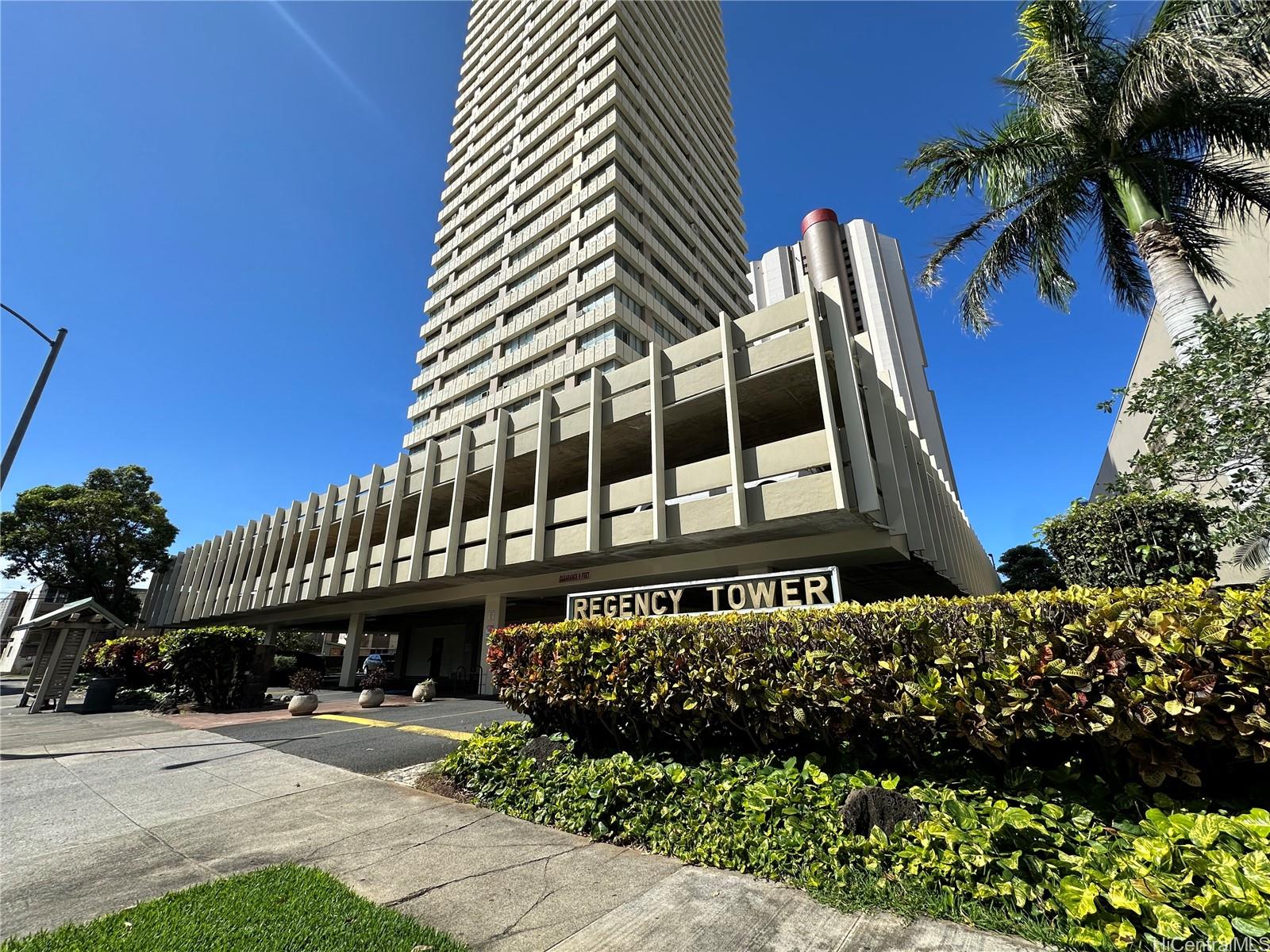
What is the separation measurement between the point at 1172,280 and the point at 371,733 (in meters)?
18.9

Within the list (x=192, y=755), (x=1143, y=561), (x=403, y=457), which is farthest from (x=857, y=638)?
(x=403, y=457)

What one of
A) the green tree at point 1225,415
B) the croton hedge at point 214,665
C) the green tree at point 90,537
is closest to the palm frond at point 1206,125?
the green tree at point 1225,415

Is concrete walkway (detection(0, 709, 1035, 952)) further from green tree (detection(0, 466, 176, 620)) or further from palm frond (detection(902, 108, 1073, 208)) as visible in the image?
green tree (detection(0, 466, 176, 620))

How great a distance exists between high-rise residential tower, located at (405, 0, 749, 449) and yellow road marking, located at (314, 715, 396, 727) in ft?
76.5

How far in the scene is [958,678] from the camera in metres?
4.07

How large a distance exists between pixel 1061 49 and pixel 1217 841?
52.2 feet

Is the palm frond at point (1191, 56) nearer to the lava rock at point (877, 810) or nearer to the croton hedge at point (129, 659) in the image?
the lava rock at point (877, 810)

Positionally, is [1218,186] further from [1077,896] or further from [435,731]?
[435,731]

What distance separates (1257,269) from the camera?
15.9 meters

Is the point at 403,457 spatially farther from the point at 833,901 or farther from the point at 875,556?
the point at 833,901

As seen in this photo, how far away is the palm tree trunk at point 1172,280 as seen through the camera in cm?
1041

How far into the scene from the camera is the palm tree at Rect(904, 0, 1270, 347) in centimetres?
1000

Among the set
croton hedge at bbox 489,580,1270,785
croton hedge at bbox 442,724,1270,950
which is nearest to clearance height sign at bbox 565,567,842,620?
croton hedge at bbox 489,580,1270,785

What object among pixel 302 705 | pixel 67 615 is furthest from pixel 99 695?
pixel 302 705
